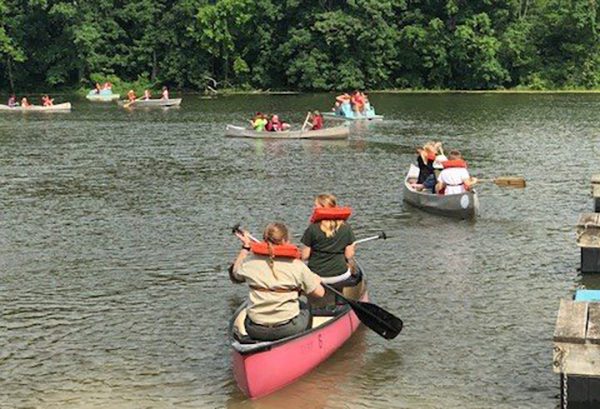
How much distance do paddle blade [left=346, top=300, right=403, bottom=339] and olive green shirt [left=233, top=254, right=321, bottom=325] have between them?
1.47m

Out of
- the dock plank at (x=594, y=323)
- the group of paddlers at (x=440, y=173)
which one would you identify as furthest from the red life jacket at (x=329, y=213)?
the group of paddlers at (x=440, y=173)

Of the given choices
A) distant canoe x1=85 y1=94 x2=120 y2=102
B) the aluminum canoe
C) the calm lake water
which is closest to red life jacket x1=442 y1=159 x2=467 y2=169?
the calm lake water

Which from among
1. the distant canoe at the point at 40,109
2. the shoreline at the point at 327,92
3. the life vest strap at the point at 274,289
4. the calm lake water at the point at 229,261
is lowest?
the calm lake water at the point at 229,261

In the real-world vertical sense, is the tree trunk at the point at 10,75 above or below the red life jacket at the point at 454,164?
above

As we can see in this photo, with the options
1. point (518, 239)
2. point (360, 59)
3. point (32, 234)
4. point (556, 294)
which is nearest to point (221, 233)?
point (32, 234)

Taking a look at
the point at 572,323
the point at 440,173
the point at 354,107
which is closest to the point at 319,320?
the point at 572,323

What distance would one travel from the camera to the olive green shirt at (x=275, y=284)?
29.1 feet

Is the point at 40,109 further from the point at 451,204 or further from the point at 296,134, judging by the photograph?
the point at 451,204

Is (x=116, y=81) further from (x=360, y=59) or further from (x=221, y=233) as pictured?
(x=221, y=233)

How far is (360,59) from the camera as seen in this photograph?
69.9 m

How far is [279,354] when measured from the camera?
356 inches

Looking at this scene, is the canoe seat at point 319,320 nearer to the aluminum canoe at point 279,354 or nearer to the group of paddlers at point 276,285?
the aluminum canoe at point 279,354

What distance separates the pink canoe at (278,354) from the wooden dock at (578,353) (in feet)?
8.51

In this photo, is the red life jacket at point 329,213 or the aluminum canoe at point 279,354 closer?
the aluminum canoe at point 279,354
